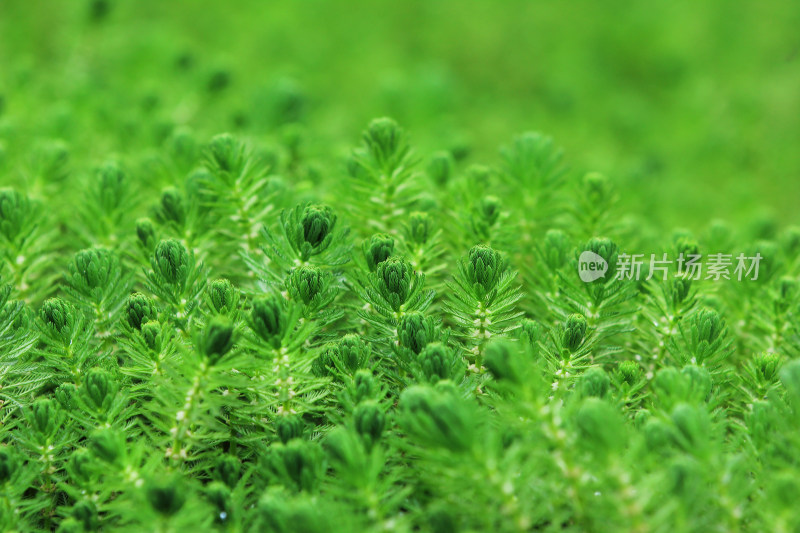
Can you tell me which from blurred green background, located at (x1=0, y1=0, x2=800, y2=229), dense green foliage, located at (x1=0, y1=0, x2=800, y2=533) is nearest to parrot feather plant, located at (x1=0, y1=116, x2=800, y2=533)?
dense green foliage, located at (x1=0, y1=0, x2=800, y2=533)

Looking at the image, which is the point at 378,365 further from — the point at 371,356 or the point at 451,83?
the point at 451,83

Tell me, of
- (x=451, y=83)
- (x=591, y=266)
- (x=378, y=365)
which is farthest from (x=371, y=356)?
(x=451, y=83)

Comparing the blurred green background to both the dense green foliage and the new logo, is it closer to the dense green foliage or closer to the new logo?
the dense green foliage

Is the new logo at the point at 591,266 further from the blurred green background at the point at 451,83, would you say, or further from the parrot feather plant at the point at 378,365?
the blurred green background at the point at 451,83

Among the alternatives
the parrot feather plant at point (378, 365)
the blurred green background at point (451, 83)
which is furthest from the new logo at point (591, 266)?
the blurred green background at point (451, 83)

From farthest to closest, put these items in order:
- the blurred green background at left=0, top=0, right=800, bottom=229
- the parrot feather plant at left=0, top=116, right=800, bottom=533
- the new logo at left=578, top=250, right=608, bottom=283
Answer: the blurred green background at left=0, top=0, right=800, bottom=229 → the new logo at left=578, top=250, right=608, bottom=283 → the parrot feather plant at left=0, top=116, right=800, bottom=533

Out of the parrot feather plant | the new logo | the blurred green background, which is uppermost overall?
the blurred green background
